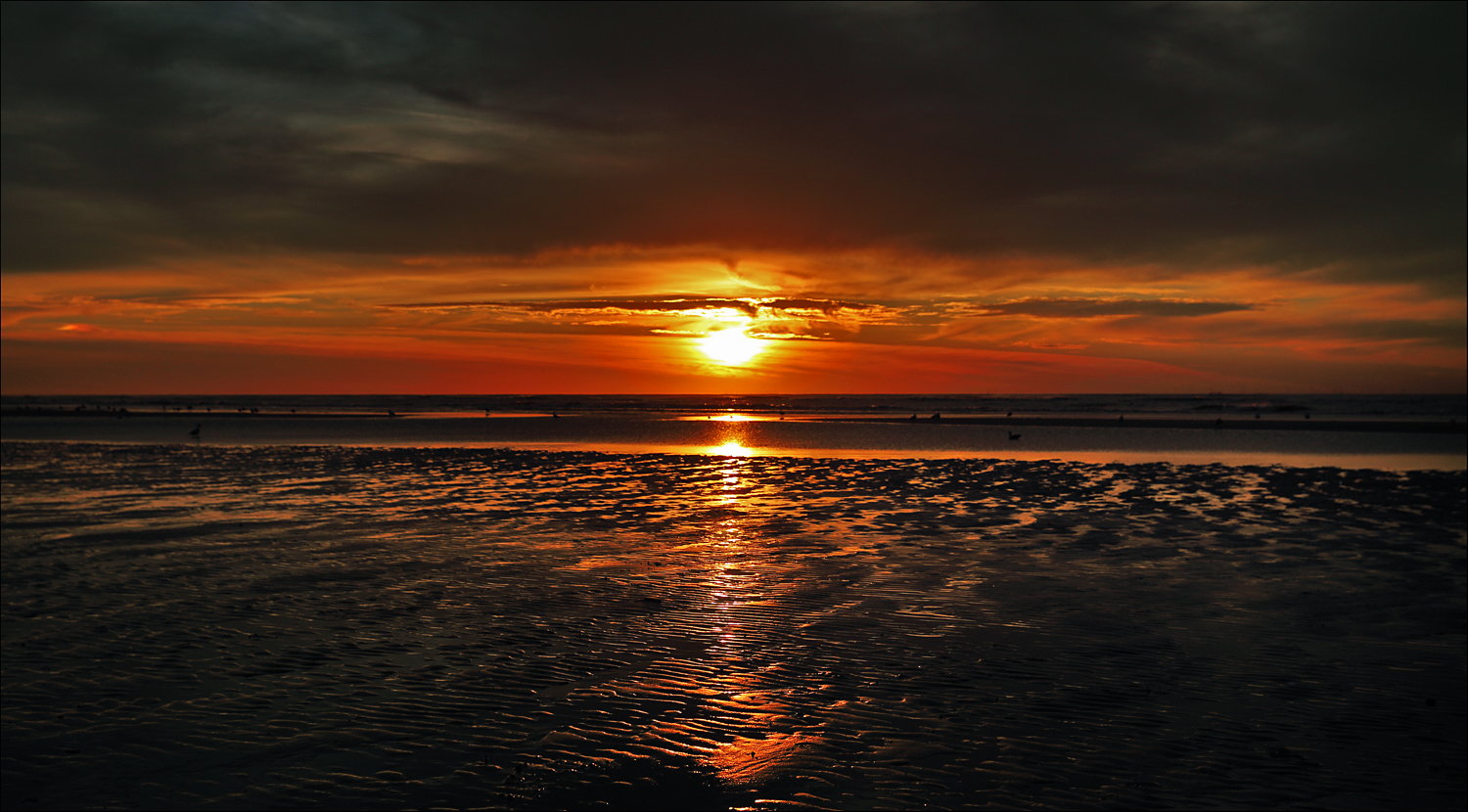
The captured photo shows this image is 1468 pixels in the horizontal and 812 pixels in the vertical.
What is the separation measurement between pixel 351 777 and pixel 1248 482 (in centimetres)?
2917

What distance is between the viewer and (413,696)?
27.8 ft

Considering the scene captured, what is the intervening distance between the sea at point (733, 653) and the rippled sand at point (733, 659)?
0.17 ft

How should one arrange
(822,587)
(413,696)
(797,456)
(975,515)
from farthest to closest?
(797,456) → (975,515) → (822,587) → (413,696)

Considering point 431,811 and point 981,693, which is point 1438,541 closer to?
point 981,693

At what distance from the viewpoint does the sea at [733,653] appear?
6.79 metres

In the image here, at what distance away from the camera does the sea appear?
6.79 meters

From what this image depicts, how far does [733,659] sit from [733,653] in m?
0.27

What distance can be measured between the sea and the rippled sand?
0.17 feet

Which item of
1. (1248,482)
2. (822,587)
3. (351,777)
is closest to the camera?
(351,777)

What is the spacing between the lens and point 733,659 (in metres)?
9.67

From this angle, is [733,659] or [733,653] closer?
[733,659]

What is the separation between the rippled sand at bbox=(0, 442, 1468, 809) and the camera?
6789mm

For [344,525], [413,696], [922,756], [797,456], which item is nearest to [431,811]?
[413,696]

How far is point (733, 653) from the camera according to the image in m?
9.94
